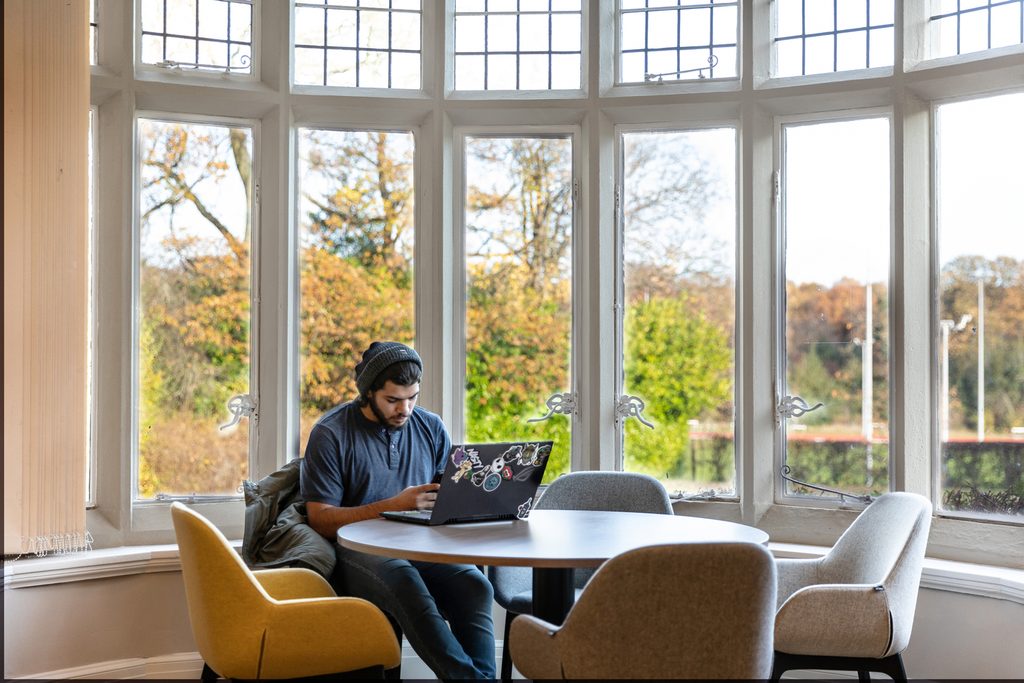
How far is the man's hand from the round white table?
9cm

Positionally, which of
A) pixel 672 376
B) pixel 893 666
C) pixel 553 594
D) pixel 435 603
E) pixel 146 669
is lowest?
pixel 146 669

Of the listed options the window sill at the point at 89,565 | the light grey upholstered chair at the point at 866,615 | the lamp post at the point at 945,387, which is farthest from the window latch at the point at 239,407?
the lamp post at the point at 945,387

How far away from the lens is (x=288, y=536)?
348 cm

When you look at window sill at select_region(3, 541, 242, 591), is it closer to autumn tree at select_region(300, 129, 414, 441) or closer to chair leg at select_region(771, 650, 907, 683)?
autumn tree at select_region(300, 129, 414, 441)

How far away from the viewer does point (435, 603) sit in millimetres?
3396

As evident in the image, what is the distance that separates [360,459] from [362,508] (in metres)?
0.24

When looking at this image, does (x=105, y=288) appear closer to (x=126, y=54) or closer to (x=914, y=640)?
(x=126, y=54)

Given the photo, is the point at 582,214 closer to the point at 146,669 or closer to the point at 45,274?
the point at 45,274

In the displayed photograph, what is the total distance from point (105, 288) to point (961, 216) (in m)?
3.40

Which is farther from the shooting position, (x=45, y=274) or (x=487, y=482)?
(x=45, y=274)

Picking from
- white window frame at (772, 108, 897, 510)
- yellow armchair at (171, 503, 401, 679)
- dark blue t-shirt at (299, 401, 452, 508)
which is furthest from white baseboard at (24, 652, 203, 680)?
white window frame at (772, 108, 897, 510)

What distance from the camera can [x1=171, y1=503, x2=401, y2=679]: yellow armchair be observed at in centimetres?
285

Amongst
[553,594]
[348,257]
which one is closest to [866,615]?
[553,594]

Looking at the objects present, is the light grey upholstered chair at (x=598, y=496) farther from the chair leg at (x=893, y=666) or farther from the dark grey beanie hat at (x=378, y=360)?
the chair leg at (x=893, y=666)
